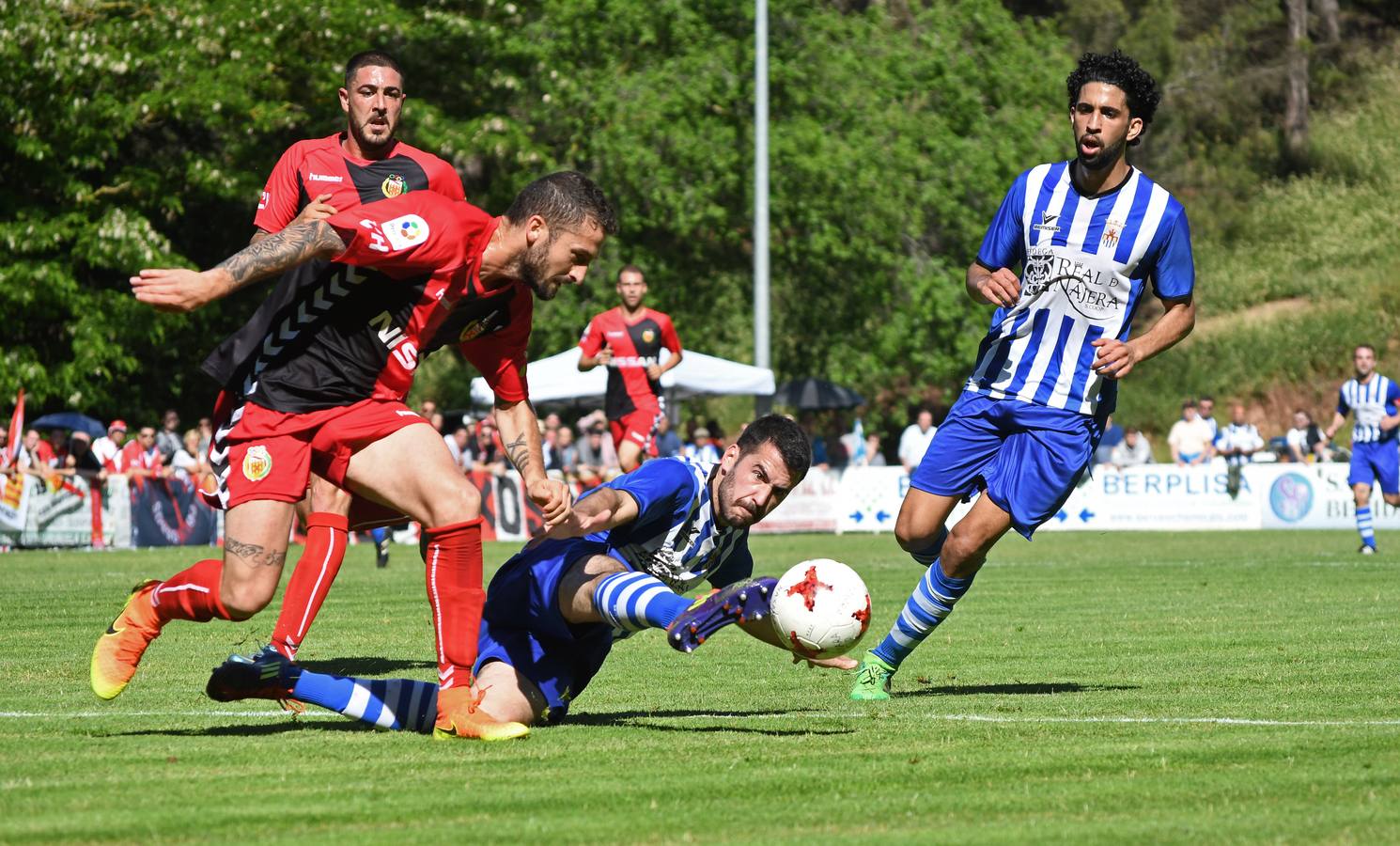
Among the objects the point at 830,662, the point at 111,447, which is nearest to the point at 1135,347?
the point at 830,662

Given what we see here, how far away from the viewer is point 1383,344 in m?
46.5

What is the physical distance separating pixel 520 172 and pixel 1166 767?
28487 mm

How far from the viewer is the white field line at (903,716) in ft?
21.9

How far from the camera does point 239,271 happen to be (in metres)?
6.07

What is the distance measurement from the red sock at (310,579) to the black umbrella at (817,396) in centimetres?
2551

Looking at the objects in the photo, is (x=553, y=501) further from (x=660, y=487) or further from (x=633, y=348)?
(x=633, y=348)

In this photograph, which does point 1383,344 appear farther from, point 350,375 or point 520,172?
point 350,375

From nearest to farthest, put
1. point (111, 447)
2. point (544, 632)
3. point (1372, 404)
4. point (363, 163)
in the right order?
1. point (544, 632)
2. point (363, 163)
3. point (1372, 404)
4. point (111, 447)

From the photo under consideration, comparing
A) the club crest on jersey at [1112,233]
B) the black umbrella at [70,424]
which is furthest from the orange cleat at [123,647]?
the black umbrella at [70,424]

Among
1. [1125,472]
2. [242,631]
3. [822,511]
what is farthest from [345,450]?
[1125,472]

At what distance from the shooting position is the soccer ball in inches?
237

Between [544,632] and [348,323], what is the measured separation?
1322 millimetres

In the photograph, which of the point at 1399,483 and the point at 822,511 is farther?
the point at 822,511

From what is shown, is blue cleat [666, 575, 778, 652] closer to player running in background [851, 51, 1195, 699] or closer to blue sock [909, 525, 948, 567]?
player running in background [851, 51, 1195, 699]
